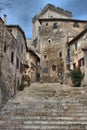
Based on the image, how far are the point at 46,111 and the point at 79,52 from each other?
16939 millimetres

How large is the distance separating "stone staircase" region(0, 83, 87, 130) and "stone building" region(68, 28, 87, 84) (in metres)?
7.26

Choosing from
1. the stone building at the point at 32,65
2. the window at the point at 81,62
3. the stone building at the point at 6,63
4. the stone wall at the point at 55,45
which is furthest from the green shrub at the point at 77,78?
the stone building at the point at 32,65

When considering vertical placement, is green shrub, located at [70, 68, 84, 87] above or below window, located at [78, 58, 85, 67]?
below

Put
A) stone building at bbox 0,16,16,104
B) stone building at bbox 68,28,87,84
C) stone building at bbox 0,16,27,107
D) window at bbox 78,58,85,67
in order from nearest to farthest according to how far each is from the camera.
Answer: stone building at bbox 0,16,16,104
stone building at bbox 0,16,27,107
stone building at bbox 68,28,87,84
window at bbox 78,58,85,67

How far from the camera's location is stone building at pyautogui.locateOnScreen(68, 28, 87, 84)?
30.9m

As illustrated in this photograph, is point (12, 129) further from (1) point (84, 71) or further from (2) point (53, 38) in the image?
(2) point (53, 38)

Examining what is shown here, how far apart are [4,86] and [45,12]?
40157 mm

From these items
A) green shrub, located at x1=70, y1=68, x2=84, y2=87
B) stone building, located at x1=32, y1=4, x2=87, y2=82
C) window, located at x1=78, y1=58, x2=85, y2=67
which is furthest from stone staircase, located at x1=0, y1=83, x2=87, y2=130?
stone building, located at x1=32, y1=4, x2=87, y2=82

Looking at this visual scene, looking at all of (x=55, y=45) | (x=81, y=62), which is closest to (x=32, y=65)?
(x=55, y=45)

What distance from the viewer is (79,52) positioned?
112 feet

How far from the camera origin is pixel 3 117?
1759cm

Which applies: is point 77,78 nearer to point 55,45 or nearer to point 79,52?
point 79,52

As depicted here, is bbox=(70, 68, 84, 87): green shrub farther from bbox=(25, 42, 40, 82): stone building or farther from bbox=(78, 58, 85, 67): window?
bbox=(25, 42, 40, 82): stone building

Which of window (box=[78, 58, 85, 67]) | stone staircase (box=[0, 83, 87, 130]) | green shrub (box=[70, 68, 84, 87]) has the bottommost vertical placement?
stone staircase (box=[0, 83, 87, 130])
